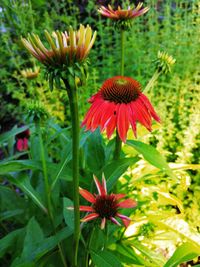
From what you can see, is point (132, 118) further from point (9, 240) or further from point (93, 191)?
point (9, 240)

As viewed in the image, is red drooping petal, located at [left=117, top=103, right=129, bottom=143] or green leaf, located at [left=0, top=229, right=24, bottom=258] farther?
green leaf, located at [left=0, top=229, right=24, bottom=258]

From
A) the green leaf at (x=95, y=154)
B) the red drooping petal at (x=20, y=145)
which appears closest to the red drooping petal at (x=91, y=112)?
the green leaf at (x=95, y=154)

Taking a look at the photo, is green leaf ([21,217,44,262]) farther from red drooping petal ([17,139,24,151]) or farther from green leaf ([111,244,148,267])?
red drooping petal ([17,139,24,151])

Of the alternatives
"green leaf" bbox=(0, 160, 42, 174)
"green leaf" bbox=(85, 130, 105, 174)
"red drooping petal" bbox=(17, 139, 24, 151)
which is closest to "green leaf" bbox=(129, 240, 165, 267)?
"green leaf" bbox=(85, 130, 105, 174)

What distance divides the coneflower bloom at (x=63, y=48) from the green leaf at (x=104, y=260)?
0.47 meters

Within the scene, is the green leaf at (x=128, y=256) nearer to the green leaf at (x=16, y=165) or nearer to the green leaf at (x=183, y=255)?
the green leaf at (x=183, y=255)

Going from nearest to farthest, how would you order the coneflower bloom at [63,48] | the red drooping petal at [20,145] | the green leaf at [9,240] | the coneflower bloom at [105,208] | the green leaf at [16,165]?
the coneflower bloom at [63,48] < the coneflower bloom at [105,208] < the green leaf at [16,165] < the green leaf at [9,240] < the red drooping petal at [20,145]

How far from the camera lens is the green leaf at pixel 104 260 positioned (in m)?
0.79

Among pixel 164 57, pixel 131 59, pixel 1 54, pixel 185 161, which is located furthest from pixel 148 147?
pixel 1 54

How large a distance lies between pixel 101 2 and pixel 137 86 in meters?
1.92

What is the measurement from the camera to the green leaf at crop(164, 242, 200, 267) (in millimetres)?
879

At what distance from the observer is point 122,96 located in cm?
82

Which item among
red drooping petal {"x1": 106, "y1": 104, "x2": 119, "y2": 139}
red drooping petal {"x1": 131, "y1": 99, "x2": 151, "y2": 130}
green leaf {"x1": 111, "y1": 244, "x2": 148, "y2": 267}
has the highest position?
red drooping petal {"x1": 131, "y1": 99, "x2": 151, "y2": 130}

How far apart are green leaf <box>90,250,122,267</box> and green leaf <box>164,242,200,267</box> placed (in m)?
0.16
